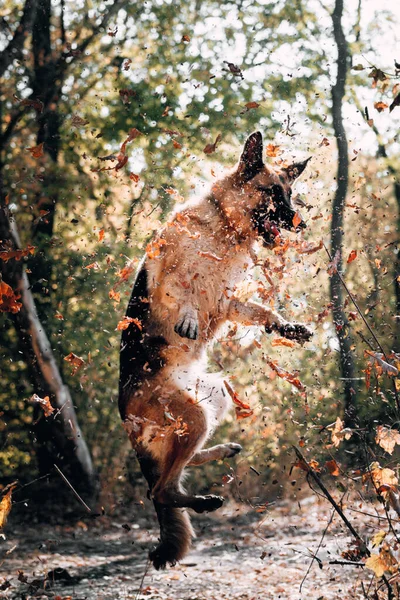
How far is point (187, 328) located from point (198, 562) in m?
3.85

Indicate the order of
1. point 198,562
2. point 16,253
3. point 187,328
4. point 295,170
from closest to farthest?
1. point 187,328
2. point 16,253
3. point 295,170
4. point 198,562

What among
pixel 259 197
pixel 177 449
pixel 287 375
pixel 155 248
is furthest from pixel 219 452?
pixel 259 197

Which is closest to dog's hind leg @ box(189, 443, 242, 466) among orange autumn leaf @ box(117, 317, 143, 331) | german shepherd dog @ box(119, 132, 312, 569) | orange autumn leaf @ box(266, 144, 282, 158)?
german shepherd dog @ box(119, 132, 312, 569)

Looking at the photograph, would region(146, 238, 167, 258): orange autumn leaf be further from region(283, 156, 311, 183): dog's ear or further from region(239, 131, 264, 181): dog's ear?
region(283, 156, 311, 183): dog's ear

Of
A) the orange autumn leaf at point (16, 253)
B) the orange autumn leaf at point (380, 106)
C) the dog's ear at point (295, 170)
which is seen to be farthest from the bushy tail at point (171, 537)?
the orange autumn leaf at point (380, 106)

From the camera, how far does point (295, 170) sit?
5238 millimetres

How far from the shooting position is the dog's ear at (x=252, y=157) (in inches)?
189

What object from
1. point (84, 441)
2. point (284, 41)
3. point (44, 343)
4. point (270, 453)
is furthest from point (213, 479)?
point (284, 41)

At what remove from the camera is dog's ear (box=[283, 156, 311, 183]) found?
5.21 metres

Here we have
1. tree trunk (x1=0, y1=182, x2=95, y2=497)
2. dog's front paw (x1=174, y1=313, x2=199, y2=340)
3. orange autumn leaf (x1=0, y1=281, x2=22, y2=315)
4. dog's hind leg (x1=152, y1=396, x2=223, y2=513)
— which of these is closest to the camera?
dog's front paw (x1=174, y1=313, x2=199, y2=340)

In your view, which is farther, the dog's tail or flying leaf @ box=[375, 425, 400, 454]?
the dog's tail

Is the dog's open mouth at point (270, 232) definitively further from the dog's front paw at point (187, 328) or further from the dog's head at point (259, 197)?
the dog's front paw at point (187, 328)

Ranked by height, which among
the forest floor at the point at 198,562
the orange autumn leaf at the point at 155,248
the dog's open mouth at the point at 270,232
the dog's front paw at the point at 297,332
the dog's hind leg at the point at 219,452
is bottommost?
the forest floor at the point at 198,562

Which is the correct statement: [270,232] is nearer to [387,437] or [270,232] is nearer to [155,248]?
[155,248]
